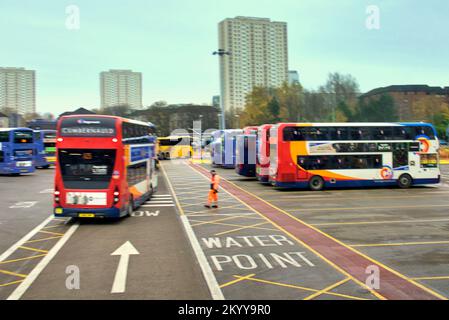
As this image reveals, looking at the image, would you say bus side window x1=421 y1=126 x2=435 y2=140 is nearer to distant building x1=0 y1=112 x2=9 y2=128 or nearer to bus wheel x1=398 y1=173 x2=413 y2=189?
bus wheel x1=398 y1=173 x2=413 y2=189

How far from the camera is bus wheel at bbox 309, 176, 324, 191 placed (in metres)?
26.5

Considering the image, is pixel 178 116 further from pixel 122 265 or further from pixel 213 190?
pixel 122 265

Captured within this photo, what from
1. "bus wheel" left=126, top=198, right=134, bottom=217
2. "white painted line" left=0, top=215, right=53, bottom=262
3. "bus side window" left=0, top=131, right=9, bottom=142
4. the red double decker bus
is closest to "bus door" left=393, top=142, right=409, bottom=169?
"bus wheel" left=126, top=198, right=134, bottom=217

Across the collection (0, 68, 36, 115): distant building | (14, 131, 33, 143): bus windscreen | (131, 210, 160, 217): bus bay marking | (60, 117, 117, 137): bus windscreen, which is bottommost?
(131, 210, 160, 217): bus bay marking

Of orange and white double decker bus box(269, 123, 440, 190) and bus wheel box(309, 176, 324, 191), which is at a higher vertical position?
orange and white double decker bus box(269, 123, 440, 190)

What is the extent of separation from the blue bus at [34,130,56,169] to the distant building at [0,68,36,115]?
64506 mm

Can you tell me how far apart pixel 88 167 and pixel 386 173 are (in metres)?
18.6

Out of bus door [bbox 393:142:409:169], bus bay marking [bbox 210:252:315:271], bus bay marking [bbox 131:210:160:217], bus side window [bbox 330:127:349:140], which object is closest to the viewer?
bus bay marking [bbox 210:252:315:271]

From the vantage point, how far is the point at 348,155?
87.2 feet

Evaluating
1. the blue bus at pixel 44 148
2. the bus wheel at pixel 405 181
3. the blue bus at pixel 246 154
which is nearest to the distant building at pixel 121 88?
the blue bus at pixel 44 148

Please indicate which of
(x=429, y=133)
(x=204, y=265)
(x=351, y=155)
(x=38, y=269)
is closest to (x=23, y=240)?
(x=38, y=269)

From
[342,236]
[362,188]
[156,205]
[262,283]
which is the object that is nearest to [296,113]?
[362,188]

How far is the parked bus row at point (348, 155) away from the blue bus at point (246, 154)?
10.8 feet
